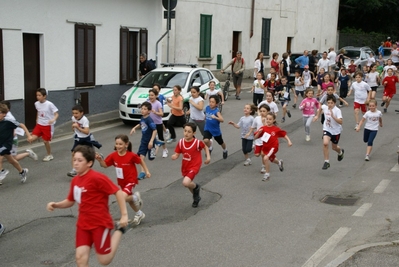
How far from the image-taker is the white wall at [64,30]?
14547mm

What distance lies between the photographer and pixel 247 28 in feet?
100

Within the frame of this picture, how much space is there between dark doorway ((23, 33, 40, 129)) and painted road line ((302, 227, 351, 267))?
33.0ft

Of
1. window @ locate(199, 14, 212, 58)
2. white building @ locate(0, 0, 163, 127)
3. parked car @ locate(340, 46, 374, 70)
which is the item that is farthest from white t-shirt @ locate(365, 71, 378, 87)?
parked car @ locate(340, 46, 374, 70)

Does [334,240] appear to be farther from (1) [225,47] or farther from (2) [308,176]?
(1) [225,47]

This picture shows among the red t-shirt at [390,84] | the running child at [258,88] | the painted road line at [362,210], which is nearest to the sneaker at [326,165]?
the painted road line at [362,210]

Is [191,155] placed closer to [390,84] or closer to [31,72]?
[31,72]

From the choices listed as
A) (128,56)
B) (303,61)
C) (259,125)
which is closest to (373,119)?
(259,125)

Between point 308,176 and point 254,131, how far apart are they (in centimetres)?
141

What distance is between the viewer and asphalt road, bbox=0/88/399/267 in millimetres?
7172

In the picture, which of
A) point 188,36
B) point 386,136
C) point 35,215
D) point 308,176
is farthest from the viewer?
point 188,36

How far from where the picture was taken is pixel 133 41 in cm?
2023

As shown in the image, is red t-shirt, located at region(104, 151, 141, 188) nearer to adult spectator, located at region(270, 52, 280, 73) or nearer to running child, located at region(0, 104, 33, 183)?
running child, located at region(0, 104, 33, 183)

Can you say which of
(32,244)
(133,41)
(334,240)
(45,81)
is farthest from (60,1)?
(334,240)

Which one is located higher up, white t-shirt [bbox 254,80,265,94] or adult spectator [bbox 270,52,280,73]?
adult spectator [bbox 270,52,280,73]
